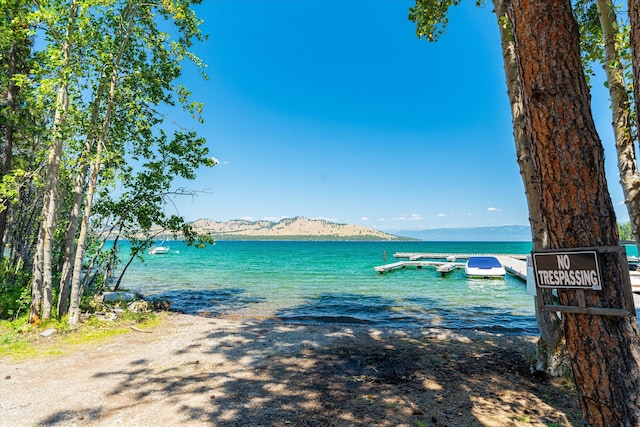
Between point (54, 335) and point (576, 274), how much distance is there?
10736 millimetres

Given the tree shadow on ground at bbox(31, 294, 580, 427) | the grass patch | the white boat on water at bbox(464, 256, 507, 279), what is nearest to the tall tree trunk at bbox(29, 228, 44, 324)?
the grass patch

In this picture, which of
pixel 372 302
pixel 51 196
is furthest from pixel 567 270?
pixel 372 302

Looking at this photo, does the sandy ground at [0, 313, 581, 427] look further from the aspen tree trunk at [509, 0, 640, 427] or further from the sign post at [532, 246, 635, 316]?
the sign post at [532, 246, 635, 316]

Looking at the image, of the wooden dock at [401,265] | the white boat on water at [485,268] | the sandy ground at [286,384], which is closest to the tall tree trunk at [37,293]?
the sandy ground at [286,384]

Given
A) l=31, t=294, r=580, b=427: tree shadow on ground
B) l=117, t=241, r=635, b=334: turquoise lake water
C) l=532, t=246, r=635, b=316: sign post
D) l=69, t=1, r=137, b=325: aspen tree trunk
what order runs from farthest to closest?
l=117, t=241, r=635, b=334: turquoise lake water
l=69, t=1, r=137, b=325: aspen tree trunk
l=31, t=294, r=580, b=427: tree shadow on ground
l=532, t=246, r=635, b=316: sign post

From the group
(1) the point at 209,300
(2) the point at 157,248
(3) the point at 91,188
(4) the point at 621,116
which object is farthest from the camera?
(2) the point at 157,248

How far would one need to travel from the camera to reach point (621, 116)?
534 centimetres

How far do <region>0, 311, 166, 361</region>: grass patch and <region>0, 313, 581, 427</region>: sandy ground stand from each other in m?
0.36

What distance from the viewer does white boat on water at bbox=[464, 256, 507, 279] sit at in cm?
2739

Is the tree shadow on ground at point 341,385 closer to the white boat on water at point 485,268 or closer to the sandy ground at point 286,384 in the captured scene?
the sandy ground at point 286,384

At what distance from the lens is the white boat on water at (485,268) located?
2739 cm

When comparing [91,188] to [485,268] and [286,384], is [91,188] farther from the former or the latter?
[485,268]

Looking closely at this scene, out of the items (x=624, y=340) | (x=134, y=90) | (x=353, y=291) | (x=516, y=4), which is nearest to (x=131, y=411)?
(x=624, y=340)

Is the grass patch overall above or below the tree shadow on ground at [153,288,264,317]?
above
